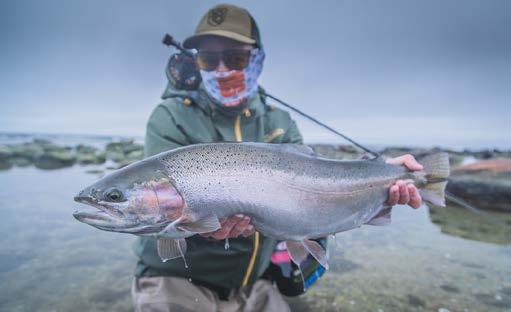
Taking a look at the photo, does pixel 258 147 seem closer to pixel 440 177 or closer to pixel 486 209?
pixel 440 177

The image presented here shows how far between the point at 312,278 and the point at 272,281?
1.70 feet

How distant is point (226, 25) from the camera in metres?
4.00

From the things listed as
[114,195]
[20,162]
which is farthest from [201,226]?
[20,162]

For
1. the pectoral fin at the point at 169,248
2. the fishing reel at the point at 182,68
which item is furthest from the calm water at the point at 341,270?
the fishing reel at the point at 182,68

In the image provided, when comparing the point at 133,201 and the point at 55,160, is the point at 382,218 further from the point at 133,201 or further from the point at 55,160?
the point at 55,160

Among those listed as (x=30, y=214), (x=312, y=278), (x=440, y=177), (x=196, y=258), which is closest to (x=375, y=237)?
(x=312, y=278)

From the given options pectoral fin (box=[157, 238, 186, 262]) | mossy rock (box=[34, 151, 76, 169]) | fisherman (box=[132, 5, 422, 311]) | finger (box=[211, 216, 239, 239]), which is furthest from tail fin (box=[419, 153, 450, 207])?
mossy rock (box=[34, 151, 76, 169])

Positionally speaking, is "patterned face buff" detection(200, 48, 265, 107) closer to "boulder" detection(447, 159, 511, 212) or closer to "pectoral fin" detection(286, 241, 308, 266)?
"pectoral fin" detection(286, 241, 308, 266)

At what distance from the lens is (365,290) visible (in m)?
4.86

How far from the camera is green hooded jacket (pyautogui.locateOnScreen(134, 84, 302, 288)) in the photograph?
353cm

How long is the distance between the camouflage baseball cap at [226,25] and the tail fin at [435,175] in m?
2.41

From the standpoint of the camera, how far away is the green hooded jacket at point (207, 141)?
139 inches

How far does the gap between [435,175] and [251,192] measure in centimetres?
184

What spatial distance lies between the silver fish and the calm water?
218 cm
